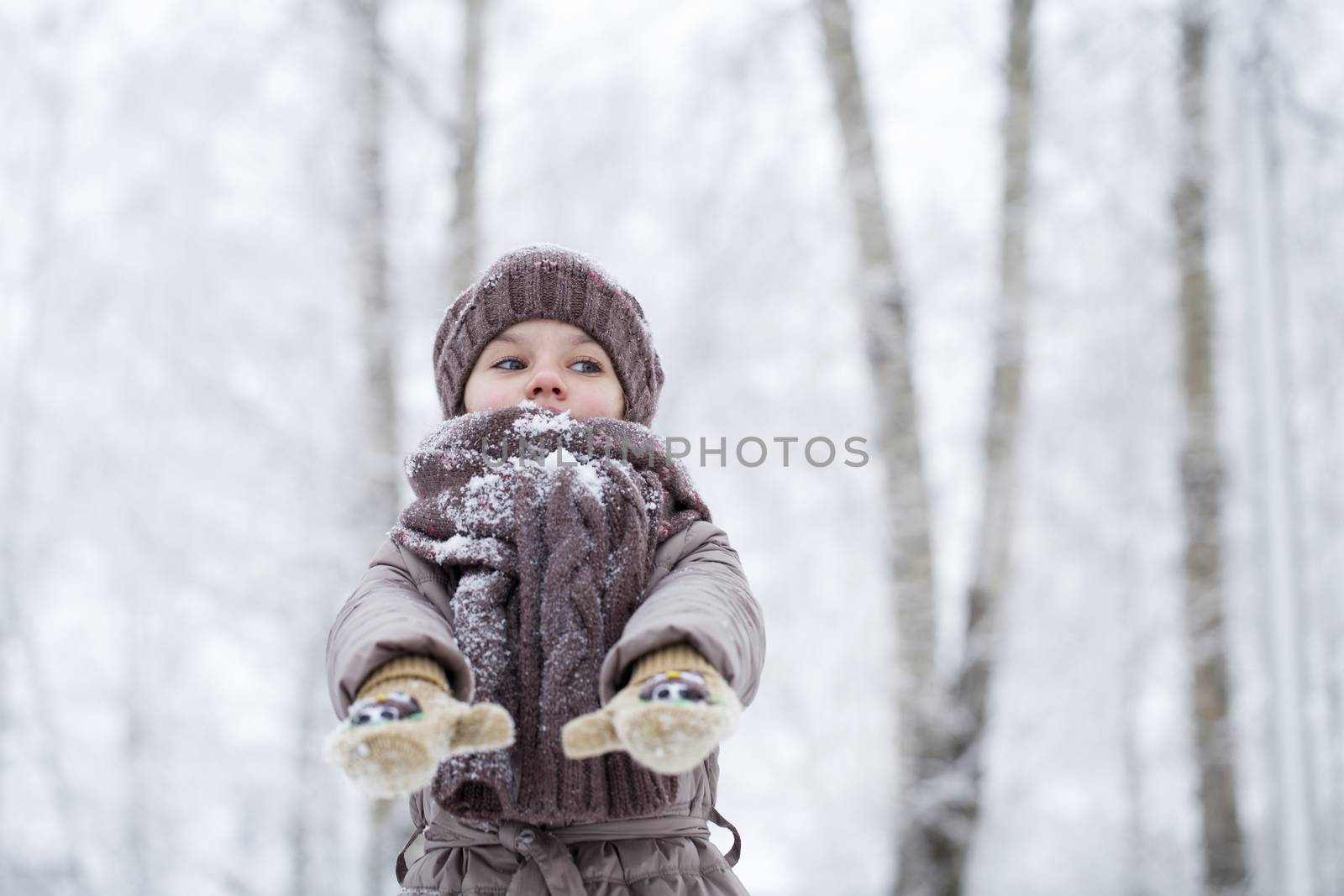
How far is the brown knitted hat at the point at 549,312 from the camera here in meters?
1.74

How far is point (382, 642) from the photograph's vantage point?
1187 mm

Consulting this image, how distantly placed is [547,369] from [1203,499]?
18.5 ft

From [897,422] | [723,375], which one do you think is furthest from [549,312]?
[723,375]

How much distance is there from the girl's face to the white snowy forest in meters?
3.22

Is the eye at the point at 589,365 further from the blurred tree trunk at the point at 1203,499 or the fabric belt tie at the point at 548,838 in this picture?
the blurred tree trunk at the point at 1203,499

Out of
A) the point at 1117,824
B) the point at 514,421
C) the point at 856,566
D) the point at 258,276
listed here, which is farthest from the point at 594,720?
the point at 1117,824

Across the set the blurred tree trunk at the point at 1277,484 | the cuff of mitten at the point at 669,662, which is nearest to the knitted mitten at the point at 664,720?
the cuff of mitten at the point at 669,662

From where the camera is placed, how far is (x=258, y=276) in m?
6.53

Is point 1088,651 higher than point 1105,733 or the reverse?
higher

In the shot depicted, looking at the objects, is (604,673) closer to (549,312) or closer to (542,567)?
(542,567)

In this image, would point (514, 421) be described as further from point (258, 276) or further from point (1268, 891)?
point (1268, 891)

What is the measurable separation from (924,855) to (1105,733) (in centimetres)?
685

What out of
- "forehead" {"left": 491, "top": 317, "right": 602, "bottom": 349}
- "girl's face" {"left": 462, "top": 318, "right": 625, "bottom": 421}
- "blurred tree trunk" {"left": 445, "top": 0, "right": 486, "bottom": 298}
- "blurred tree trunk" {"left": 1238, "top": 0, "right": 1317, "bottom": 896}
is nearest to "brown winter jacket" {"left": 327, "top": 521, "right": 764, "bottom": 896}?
"girl's face" {"left": 462, "top": 318, "right": 625, "bottom": 421}

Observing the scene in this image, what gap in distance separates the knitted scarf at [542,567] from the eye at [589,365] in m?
0.16
